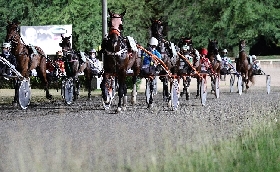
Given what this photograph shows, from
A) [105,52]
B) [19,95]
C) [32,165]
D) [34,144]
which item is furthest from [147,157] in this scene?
[19,95]

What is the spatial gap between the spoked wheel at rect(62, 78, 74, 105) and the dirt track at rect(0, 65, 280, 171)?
5.66 ft

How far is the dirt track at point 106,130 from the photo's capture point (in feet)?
35.5

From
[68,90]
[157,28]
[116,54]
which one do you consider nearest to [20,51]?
[68,90]

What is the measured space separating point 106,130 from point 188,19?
41.0m

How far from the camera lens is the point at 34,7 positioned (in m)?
54.8

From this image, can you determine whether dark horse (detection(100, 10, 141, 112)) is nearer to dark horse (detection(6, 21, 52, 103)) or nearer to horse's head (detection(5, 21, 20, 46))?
dark horse (detection(6, 21, 52, 103))

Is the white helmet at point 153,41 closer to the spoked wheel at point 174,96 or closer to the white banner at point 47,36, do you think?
the spoked wheel at point 174,96

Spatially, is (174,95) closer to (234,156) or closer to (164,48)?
(164,48)

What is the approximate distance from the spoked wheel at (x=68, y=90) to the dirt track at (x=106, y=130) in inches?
68.0

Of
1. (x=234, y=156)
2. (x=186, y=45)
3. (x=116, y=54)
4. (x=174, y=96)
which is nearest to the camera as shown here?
(x=234, y=156)

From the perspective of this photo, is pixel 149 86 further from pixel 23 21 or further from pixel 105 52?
pixel 23 21

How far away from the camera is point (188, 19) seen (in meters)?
54.6

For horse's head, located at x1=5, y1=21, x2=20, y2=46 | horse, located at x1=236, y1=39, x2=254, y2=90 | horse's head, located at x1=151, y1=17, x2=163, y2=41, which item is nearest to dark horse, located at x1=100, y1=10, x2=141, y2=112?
horse's head, located at x1=151, y1=17, x2=163, y2=41

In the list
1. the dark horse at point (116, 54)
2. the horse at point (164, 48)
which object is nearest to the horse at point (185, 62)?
the horse at point (164, 48)
